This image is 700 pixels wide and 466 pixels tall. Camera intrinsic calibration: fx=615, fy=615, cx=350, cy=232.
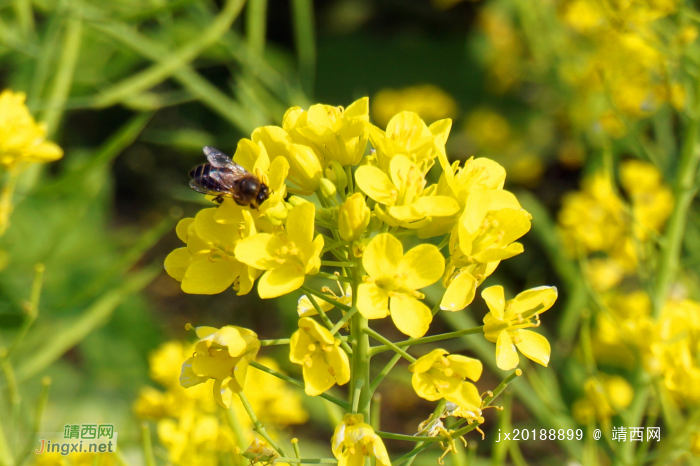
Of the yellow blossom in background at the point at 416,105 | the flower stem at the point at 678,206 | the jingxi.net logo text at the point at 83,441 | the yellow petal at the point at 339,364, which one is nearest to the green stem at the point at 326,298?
the yellow petal at the point at 339,364

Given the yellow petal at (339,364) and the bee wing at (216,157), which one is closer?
the yellow petal at (339,364)

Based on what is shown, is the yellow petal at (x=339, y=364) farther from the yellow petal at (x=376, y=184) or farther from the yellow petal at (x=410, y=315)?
the yellow petal at (x=376, y=184)

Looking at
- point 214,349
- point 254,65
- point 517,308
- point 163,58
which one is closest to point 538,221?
point 254,65

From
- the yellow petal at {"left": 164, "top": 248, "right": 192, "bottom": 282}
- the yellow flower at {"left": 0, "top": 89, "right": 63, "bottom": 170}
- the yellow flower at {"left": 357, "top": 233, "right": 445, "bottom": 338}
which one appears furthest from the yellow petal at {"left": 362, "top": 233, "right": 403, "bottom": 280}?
the yellow flower at {"left": 0, "top": 89, "right": 63, "bottom": 170}

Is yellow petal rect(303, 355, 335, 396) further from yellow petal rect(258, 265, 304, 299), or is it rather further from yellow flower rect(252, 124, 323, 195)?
yellow flower rect(252, 124, 323, 195)

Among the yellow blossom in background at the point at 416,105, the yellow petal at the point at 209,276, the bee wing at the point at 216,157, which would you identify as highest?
the bee wing at the point at 216,157

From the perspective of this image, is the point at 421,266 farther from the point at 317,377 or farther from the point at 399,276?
the point at 317,377
